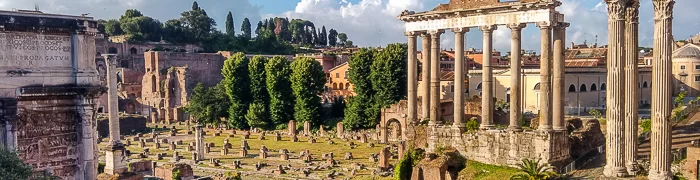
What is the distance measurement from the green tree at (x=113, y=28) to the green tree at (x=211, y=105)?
36.5 meters

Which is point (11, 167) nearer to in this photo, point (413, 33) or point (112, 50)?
point (413, 33)

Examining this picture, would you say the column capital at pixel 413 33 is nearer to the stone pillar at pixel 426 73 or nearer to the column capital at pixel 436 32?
the stone pillar at pixel 426 73

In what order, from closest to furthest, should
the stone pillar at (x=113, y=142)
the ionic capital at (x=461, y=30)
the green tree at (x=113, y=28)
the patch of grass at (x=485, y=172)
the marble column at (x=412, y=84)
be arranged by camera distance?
the patch of grass at (x=485, y=172) → the ionic capital at (x=461, y=30) → the stone pillar at (x=113, y=142) → the marble column at (x=412, y=84) → the green tree at (x=113, y=28)

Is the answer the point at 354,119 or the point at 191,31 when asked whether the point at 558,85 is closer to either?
the point at 354,119

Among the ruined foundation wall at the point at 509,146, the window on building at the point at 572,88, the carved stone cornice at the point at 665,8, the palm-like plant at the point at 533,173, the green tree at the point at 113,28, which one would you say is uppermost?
the green tree at the point at 113,28

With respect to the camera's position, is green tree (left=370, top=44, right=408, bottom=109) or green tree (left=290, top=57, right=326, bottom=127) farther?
green tree (left=290, top=57, right=326, bottom=127)

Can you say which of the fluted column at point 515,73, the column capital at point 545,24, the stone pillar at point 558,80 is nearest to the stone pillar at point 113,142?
the fluted column at point 515,73

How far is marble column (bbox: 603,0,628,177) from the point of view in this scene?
48.6ft

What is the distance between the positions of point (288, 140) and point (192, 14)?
53826 millimetres

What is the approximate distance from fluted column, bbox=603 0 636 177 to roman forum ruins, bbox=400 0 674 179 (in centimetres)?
2

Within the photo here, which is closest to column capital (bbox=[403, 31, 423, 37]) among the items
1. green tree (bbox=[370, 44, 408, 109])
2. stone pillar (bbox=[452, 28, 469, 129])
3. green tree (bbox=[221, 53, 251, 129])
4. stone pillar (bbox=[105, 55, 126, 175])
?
stone pillar (bbox=[452, 28, 469, 129])

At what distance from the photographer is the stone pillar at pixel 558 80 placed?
1948cm

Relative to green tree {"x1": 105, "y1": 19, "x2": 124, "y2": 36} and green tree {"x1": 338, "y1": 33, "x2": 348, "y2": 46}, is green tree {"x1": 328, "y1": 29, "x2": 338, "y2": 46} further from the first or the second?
green tree {"x1": 105, "y1": 19, "x2": 124, "y2": 36}

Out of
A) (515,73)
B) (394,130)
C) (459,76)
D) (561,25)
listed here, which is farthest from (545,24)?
(394,130)
